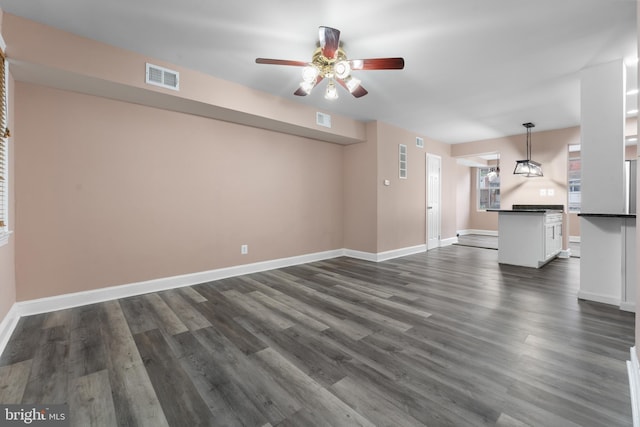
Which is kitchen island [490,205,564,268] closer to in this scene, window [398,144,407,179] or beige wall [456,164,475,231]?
window [398,144,407,179]

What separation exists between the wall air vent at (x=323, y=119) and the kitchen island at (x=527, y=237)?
3.45 m

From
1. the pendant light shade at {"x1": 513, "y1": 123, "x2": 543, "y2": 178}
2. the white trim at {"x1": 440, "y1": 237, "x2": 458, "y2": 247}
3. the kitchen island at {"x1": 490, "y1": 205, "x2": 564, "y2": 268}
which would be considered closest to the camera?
the kitchen island at {"x1": 490, "y1": 205, "x2": 564, "y2": 268}

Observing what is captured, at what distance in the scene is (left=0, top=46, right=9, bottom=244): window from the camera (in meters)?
2.23

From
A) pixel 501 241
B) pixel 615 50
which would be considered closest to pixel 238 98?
pixel 615 50

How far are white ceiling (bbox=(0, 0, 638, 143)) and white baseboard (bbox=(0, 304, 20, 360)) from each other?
260cm

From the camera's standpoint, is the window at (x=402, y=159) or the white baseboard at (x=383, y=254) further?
the window at (x=402, y=159)

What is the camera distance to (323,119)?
4730mm

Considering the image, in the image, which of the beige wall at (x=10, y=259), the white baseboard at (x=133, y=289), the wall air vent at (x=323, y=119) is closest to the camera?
the beige wall at (x=10, y=259)

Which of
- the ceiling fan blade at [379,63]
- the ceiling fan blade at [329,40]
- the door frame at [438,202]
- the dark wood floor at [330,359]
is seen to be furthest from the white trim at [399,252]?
the ceiling fan blade at [329,40]

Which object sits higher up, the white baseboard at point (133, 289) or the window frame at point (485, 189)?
the window frame at point (485, 189)

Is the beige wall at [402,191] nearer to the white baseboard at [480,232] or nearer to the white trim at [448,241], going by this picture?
→ the white trim at [448,241]

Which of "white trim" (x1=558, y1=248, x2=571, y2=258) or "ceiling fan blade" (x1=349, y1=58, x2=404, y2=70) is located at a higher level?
"ceiling fan blade" (x1=349, y1=58, x2=404, y2=70)

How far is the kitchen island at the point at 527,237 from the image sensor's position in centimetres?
477

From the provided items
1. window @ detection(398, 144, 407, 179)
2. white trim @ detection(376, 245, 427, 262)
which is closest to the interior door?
white trim @ detection(376, 245, 427, 262)
